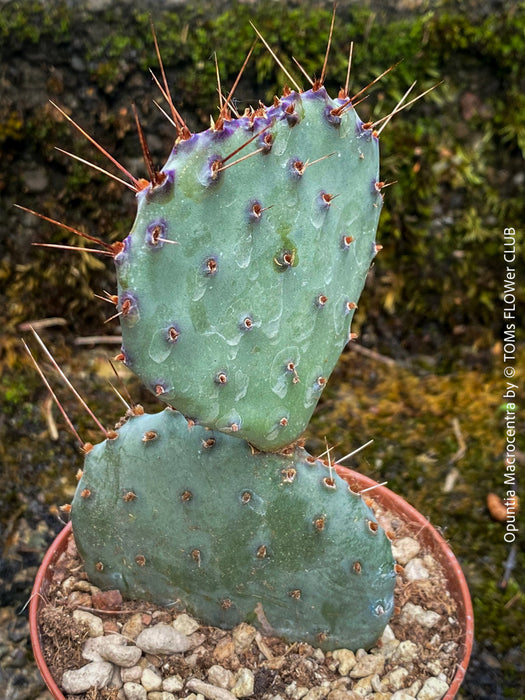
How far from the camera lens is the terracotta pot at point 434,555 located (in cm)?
102

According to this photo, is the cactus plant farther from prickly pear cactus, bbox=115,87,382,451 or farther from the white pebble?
the white pebble

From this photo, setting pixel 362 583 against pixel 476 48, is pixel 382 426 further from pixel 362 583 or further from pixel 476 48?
pixel 476 48

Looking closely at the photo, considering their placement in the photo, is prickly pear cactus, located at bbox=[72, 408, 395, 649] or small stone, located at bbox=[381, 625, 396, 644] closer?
prickly pear cactus, located at bbox=[72, 408, 395, 649]

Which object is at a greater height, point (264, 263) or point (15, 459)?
point (264, 263)

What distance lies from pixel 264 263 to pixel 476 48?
1.20 meters

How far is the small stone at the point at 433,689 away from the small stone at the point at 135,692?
378mm

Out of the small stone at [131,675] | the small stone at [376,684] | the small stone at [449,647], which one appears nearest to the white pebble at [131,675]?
the small stone at [131,675]

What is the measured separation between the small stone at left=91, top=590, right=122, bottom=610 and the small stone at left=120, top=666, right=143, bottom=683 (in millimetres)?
91

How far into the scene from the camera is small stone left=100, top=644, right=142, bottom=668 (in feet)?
3.34

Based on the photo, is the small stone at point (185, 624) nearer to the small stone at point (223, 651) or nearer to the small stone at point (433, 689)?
the small stone at point (223, 651)

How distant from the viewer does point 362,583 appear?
101 cm

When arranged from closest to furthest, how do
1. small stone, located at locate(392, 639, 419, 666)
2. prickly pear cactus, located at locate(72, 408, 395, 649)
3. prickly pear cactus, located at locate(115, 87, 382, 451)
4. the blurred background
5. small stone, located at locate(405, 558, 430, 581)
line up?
prickly pear cactus, located at locate(115, 87, 382, 451)
prickly pear cactus, located at locate(72, 408, 395, 649)
small stone, located at locate(392, 639, 419, 666)
small stone, located at locate(405, 558, 430, 581)
the blurred background

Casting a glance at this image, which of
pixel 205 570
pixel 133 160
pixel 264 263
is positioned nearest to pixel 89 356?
pixel 133 160

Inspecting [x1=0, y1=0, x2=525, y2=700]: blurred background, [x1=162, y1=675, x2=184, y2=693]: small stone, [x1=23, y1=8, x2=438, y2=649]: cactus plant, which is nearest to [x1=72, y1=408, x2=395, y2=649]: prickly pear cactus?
[x1=23, y1=8, x2=438, y2=649]: cactus plant
